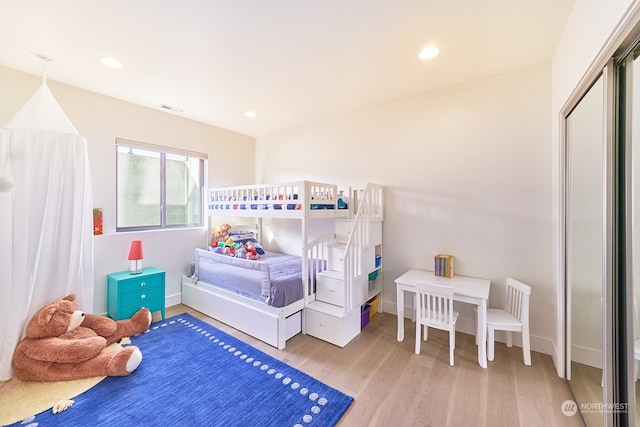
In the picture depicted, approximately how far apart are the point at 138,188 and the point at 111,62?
62.2 inches

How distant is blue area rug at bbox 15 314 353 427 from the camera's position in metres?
1.59

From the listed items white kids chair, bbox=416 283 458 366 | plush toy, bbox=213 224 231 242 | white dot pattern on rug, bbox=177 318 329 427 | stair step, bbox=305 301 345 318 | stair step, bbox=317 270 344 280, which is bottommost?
white dot pattern on rug, bbox=177 318 329 427

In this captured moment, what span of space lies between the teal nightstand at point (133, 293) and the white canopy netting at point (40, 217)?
1.14 ft

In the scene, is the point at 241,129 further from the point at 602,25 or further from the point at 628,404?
the point at 628,404

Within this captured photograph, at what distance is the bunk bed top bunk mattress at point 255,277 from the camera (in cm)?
248

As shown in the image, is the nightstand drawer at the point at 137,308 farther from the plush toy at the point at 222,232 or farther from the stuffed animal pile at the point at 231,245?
the plush toy at the point at 222,232

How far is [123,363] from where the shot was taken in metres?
1.98

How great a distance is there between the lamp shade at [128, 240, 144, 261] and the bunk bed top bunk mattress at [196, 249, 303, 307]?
0.66 metres

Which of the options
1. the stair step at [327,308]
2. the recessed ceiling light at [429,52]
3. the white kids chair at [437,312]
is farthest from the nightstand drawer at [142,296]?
the recessed ceiling light at [429,52]

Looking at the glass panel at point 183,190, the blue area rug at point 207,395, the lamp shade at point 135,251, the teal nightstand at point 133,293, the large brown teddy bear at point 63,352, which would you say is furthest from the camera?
the glass panel at point 183,190

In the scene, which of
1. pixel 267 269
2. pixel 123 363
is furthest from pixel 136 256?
pixel 267 269

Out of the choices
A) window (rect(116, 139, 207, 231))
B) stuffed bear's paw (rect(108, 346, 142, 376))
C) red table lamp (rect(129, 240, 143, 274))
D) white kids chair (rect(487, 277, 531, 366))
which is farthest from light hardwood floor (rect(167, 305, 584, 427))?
window (rect(116, 139, 207, 231))

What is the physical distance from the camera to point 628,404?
45.4 inches

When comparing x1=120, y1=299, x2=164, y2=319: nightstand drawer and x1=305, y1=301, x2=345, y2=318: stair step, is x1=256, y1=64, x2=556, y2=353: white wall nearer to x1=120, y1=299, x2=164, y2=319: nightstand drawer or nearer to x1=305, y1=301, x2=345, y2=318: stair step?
x1=305, y1=301, x2=345, y2=318: stair step
